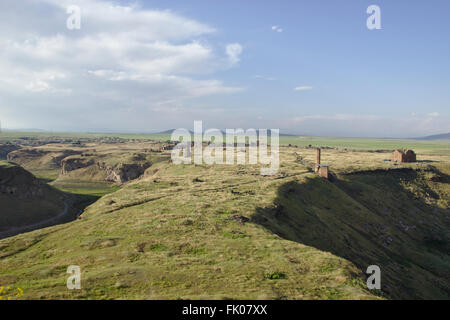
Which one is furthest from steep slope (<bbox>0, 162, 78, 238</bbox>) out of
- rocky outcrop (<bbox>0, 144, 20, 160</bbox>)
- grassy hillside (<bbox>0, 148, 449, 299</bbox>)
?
rocky outcrop (<bbox>0, 144, 20, 160</bbox>)

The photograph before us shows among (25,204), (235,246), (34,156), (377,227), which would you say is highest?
(34,156)

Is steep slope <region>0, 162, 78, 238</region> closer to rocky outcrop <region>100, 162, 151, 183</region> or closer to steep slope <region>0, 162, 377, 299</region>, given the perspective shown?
steep slope <region>0, 162, 377, 299</region>

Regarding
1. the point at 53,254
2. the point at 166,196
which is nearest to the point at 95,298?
the point at 53,254

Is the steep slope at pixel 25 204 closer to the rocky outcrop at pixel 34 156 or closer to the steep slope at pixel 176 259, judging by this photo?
the steep slope at pixel 176 259

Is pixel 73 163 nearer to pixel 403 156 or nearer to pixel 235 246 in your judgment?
pixel 235 246

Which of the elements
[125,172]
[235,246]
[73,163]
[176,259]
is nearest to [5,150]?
[73,163]
